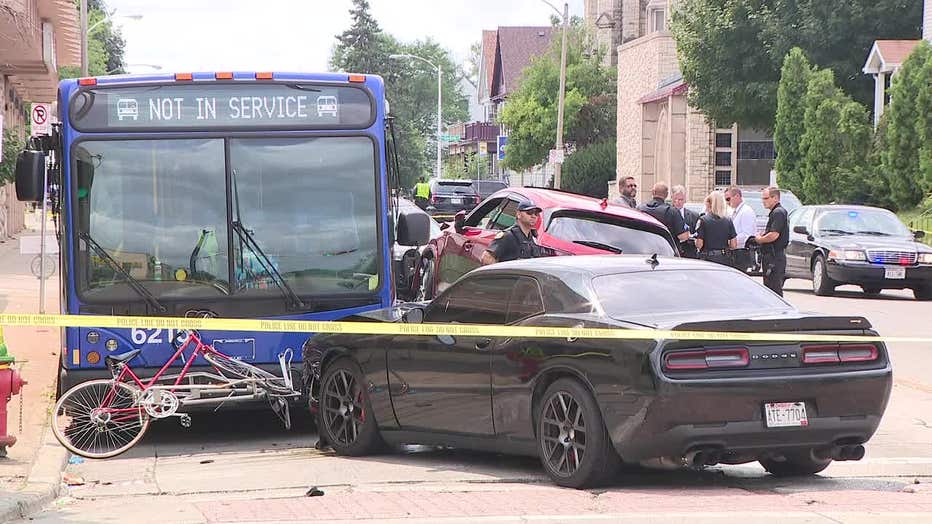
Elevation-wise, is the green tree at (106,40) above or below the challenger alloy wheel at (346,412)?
above

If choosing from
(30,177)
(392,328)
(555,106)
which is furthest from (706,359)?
(555,106)

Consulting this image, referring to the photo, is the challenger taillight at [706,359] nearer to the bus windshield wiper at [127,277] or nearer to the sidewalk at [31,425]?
the sidewalk at [31,425]

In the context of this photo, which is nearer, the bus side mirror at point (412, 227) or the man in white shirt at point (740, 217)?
the bus side mirror at point (412, 227)

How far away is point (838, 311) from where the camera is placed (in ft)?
70.3

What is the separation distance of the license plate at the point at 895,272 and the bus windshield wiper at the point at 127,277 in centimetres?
1518

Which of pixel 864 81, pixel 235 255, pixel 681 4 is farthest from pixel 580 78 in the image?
pixel 235 255

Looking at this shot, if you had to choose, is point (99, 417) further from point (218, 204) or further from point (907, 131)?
point (907, 131)

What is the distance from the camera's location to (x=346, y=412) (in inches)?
417

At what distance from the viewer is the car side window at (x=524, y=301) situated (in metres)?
9.30

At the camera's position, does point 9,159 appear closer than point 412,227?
No

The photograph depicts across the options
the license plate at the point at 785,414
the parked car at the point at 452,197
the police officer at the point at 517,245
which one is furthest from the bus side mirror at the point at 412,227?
the parked car at the point at 452,197

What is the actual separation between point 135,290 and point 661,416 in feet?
15.8

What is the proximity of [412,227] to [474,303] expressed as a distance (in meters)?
2.61

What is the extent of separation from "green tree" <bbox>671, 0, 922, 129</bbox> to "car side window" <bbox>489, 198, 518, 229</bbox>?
120ft
